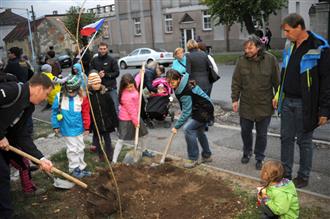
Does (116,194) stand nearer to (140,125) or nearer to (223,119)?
(140,125)

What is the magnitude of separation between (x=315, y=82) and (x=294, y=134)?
79 cm

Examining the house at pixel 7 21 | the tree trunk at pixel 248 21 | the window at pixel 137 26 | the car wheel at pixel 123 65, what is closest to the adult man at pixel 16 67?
the tree trunk at pixel 248 21

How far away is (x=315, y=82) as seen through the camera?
4230mm

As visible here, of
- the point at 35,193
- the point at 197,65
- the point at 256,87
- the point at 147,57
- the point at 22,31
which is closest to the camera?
the point at 35,193

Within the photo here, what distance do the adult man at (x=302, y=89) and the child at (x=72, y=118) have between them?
2866mm

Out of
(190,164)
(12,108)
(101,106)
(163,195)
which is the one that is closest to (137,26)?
(101,106)

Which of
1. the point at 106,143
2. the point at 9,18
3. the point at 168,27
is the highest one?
the point at 9,18

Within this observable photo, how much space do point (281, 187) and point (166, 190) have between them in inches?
71.2

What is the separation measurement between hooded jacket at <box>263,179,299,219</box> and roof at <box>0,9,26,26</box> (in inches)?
2770

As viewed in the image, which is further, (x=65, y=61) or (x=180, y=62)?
(x=65, y=61)

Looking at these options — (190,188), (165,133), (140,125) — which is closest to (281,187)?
(190,188)

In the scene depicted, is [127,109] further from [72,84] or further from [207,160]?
[207,160]

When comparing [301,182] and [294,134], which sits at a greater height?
[294,134]

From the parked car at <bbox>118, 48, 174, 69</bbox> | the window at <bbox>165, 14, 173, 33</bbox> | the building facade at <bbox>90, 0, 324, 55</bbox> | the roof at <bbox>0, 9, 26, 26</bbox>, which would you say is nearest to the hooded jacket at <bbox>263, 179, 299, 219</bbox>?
the parked car at <bbox>118, 48, 174, 69</bbox>
